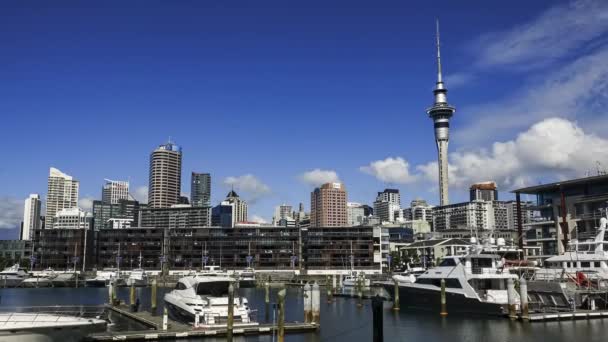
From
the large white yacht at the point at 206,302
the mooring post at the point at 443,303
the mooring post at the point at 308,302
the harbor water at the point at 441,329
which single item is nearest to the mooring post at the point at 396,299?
the harbor water at the point at 441,329

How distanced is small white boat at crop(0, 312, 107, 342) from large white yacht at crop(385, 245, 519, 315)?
36.8 m

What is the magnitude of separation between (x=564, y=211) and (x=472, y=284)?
186 ft

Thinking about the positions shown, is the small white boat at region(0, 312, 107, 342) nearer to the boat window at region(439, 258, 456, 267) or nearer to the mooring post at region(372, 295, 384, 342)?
the mooring post at region(372, 295, 384, 342)

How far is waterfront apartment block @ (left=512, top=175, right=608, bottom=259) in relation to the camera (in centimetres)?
10356

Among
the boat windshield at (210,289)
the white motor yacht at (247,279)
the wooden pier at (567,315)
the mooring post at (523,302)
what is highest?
the boat windshield at (210,289)

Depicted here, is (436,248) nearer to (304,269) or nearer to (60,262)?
(304,269)

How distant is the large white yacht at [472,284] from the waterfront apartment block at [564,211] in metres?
48.6

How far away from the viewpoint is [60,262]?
180 meters

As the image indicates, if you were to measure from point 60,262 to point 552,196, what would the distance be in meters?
144

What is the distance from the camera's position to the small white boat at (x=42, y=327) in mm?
32812

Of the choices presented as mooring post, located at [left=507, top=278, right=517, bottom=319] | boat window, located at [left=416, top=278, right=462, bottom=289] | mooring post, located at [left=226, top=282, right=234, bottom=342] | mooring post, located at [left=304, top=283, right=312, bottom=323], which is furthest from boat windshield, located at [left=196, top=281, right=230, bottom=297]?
mooring post, located at [left=507, top=278, right=517, bottom=319]

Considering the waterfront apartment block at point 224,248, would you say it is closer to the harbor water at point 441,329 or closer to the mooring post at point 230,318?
the harbor water at point 441,329

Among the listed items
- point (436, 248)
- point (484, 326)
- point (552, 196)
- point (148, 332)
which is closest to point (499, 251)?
point (484, 326)

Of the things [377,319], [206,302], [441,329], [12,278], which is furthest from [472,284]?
[12,278]
